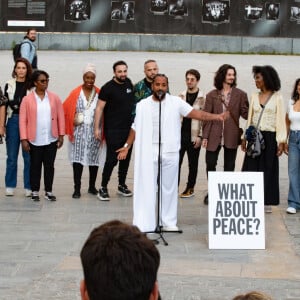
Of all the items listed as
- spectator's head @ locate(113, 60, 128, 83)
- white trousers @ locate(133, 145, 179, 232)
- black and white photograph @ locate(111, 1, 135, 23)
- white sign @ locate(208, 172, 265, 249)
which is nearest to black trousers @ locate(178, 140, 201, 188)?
spectator's head @ locate(113, 60, 128, 83)

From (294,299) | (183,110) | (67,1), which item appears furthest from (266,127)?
(67,1)

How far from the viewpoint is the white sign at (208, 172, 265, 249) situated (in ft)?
29.2

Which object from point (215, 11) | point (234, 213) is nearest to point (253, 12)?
point (215, 11)

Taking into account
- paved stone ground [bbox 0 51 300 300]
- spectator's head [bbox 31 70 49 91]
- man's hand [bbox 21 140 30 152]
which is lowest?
paved stone ground [bbox 0 51 300 300]

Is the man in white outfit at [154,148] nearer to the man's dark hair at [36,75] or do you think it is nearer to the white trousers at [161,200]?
the white trousers at [161,200]

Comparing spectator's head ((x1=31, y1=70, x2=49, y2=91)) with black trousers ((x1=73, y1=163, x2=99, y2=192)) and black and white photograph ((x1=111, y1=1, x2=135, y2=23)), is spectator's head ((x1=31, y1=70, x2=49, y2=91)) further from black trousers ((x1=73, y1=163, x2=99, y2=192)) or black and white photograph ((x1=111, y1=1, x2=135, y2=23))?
black and white photograph ((x1=111, y1=1, x2=135, y2=23))

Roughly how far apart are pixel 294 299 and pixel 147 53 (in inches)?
891

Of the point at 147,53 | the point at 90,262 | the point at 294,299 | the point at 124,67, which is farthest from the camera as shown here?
the point at 147,53

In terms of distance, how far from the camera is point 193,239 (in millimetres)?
9266

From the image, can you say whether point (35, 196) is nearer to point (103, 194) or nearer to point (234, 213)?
point (103, 194)

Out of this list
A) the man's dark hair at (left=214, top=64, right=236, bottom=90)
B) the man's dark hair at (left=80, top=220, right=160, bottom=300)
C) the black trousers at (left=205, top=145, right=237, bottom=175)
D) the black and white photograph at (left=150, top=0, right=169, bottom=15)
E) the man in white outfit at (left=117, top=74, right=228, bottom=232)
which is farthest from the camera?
the black and white photograph at (left=150, top=0, right=169, bottom=15)

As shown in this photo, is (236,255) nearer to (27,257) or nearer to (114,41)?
(27,257)

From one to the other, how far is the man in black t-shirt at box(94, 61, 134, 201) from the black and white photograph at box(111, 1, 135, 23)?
20.1m

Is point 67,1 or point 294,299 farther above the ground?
point 67,1
